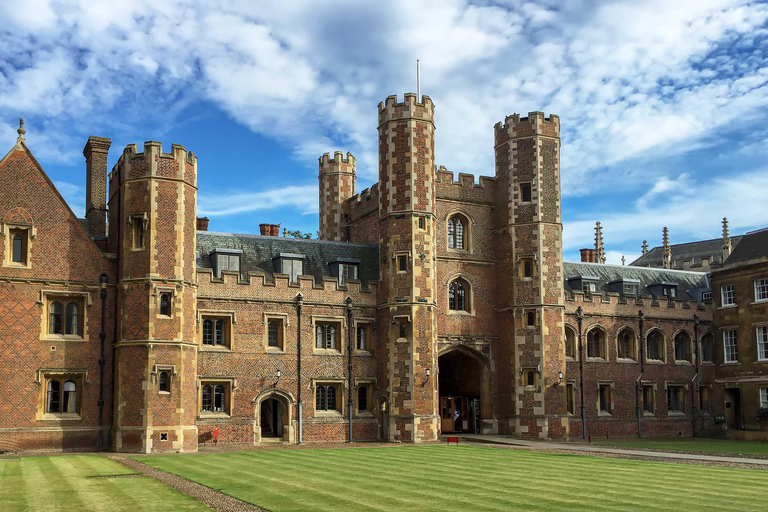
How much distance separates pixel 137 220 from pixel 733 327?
31.7 meters

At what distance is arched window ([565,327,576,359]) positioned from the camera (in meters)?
42.7

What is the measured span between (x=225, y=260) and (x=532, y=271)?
1440 centimetres

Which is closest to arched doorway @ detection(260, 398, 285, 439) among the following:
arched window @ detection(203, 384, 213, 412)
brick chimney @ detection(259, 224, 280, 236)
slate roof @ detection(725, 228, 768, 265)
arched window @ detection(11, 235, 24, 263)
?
arched window @ detection(203, 384, 213, 412)

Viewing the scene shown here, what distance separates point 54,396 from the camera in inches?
1217

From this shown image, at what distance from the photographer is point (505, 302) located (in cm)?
4012

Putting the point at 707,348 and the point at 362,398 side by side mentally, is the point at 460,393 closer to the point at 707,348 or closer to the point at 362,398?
the point at 362,398

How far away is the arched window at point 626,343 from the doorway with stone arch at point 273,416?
18992 mm

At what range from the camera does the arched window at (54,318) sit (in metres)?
31.2

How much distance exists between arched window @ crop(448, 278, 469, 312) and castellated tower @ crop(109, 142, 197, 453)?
1281cm

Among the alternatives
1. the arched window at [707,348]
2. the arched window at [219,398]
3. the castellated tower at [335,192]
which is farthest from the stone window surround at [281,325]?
the arched window at [707,348]

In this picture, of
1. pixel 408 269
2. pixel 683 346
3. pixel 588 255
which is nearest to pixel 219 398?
pixel 408 269

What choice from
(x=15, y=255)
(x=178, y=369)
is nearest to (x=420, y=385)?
(x=178, y=369)

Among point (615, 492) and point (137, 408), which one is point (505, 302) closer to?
point (137, 408)

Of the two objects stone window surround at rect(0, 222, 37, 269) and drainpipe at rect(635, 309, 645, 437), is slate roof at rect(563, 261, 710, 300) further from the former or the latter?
stone window surround at rect(0, 222, 37, 269)
